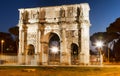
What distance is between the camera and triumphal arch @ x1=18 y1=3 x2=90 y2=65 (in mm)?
41444

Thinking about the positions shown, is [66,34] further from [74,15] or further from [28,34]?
[28,34]

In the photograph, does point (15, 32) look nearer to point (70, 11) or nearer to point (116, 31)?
point (116, 31)

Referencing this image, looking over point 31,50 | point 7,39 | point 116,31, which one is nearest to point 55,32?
point 31,50

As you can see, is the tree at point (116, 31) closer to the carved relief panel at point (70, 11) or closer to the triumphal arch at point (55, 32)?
the triumphal arch at point (55, 32)

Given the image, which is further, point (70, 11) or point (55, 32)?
point (55, 32)

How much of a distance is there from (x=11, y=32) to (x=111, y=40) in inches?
925

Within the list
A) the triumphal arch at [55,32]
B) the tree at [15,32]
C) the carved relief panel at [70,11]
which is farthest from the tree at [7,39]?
the carved relief panel at [70,11]

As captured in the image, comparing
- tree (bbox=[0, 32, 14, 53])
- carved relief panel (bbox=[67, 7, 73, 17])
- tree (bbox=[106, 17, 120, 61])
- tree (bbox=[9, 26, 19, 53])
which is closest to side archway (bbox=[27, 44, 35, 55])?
carved relief panel (bbox=[67, 7, 73, 17])

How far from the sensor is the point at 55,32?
43.3m

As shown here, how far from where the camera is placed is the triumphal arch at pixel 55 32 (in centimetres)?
4144

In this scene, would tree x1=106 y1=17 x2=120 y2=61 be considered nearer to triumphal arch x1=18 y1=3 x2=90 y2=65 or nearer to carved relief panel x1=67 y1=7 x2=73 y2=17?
triumphal arch x1=18 y1=3 x2=90 y2=65

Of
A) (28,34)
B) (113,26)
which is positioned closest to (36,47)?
(28,34)

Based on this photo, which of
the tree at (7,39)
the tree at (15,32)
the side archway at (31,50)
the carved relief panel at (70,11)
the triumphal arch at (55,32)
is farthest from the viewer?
the tree at (7,39)

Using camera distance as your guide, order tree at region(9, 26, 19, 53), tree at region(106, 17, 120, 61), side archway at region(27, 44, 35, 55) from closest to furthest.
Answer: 1. side archway at region(27, 44, 35, 55)
2. tree at region(106, 17, 120, 61)
3. tree at region(9, 26, 19, 53)
